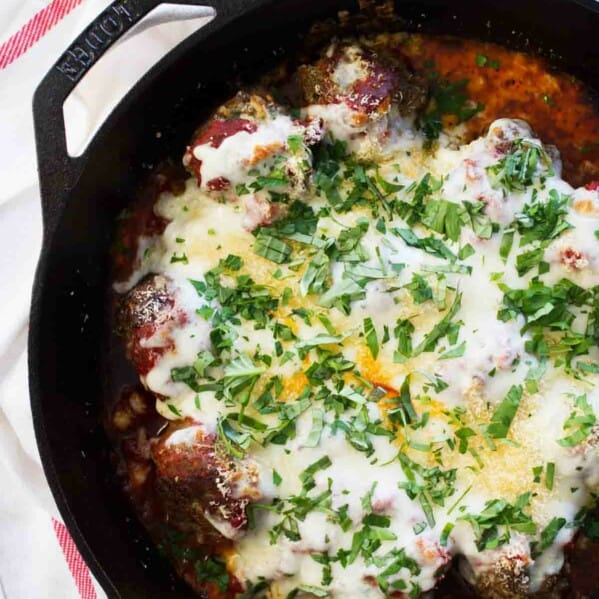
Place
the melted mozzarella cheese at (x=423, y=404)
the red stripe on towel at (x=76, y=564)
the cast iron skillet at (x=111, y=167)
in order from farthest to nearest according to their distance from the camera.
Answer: the red stripe on towel at (x=76, y=564)
the cast iron skillet at (x=111, y=167)
the melted mozzarella cheese at (x=423, y=404)

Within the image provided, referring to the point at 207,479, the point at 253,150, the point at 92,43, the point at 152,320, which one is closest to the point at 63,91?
the point at 92,43

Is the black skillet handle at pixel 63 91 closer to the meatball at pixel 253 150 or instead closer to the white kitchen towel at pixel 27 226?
the meatball at pixel 253 150

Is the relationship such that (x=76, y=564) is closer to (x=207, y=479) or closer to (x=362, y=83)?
(x=207, y=479)

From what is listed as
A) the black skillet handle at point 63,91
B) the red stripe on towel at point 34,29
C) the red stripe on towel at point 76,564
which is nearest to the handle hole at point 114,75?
the red stripe on towel at point 34,29

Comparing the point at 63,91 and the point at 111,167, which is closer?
the point at 63,91

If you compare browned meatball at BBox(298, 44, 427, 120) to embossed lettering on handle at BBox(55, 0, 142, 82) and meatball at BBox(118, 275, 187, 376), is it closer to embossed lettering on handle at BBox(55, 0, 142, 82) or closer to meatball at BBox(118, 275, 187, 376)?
embossed lettering on handle at BBox(55, 0, 142, 82)

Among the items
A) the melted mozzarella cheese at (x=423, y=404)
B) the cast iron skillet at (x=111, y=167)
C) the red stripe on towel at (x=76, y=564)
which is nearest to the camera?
the melted mozzarella cheese at (x=423, y=404)
